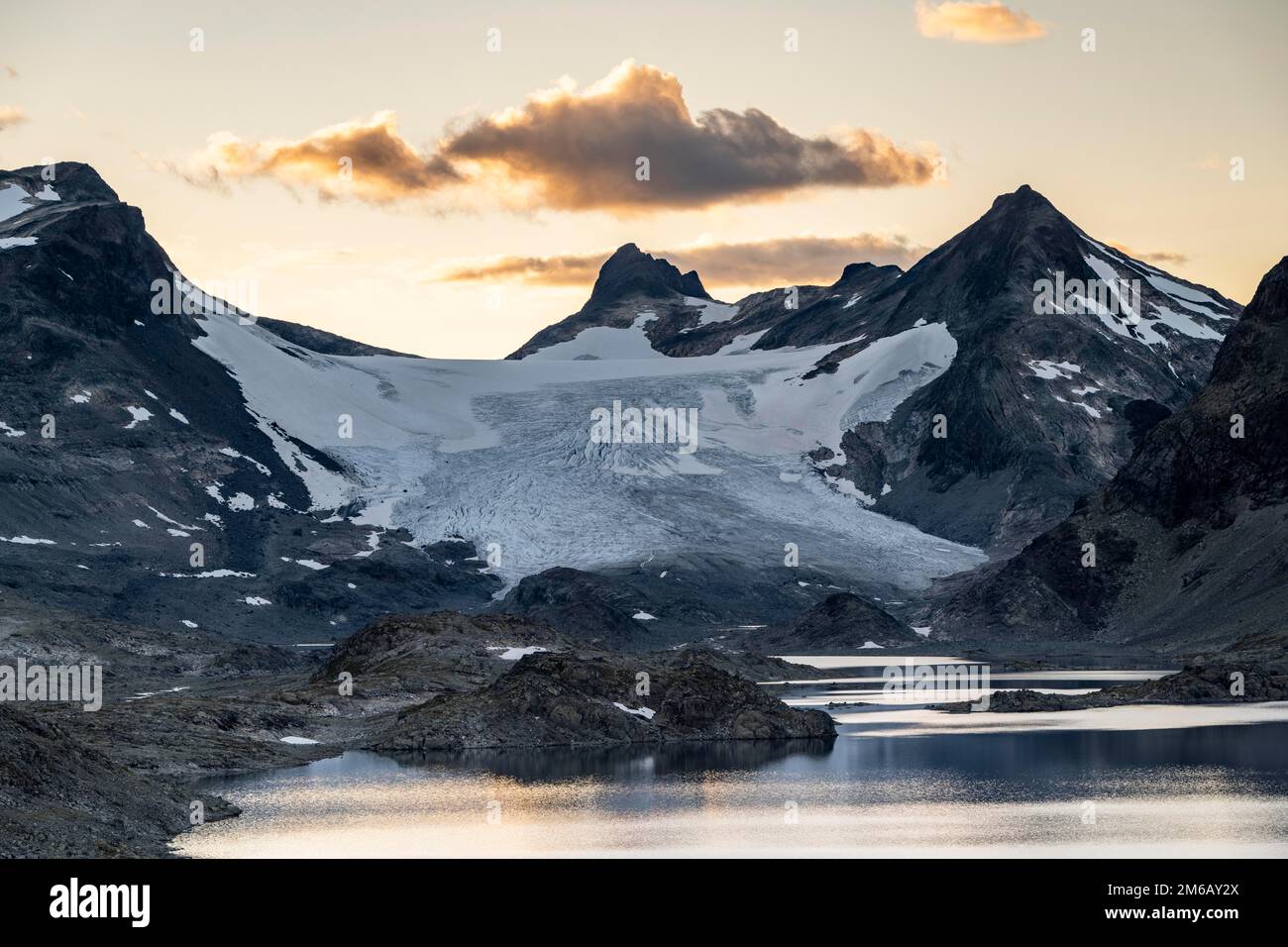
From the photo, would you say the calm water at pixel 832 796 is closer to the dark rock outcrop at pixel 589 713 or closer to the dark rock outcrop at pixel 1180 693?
the dark rock outcrop at pixel 589 713

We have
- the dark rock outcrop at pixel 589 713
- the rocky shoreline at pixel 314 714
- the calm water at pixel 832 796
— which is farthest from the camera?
the dark rock outcrop at pixel 589 713

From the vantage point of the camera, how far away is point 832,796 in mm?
81750

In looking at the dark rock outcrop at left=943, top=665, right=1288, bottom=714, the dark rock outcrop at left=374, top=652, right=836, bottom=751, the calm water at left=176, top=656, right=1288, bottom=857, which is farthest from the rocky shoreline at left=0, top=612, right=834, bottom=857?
the dark rock outcrop at left=943, top=665, right=1288, bottom=714

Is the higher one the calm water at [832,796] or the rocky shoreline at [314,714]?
the rocky shoreline at [314,714]

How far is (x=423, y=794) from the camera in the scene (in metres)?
84.9

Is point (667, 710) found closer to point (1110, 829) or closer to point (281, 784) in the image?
point (281, 784)

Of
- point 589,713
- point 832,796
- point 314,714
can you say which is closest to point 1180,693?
point 589,713

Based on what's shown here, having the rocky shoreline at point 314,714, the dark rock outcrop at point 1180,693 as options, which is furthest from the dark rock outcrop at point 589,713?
the dark rock outcrop at point 1180,693

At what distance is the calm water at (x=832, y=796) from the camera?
67.1m

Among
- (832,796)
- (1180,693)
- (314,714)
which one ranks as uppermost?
(1180,693)

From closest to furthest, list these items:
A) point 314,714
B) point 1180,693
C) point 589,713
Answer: point 589,713
point 314,714
point 1180,693

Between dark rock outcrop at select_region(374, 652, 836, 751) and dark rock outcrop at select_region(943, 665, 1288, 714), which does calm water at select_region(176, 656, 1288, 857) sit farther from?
dark rock outcrop at select_region(943, 665, 1288, 714)

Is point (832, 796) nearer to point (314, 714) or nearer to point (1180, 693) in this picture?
point (314, 714)
